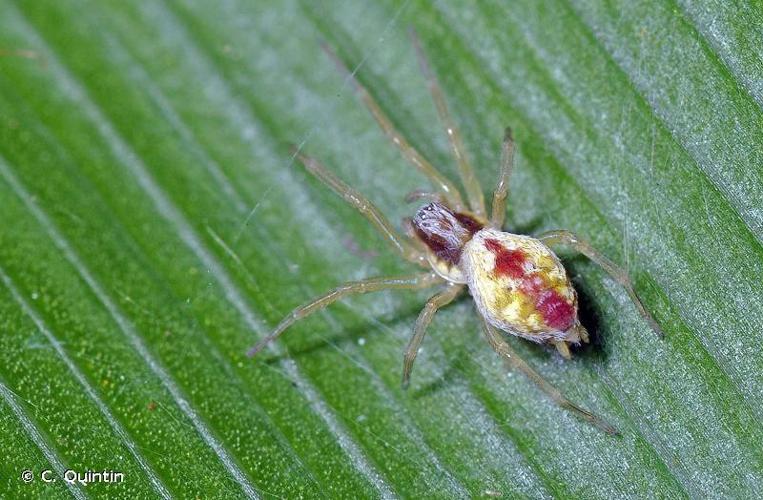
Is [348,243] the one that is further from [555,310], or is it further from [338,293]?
[555,310]

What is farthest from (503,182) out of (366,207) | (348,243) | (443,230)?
(348,243)

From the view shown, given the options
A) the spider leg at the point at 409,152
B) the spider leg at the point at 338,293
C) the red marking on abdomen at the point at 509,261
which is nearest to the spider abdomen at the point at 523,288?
the red marking on abdomen at the point at 509,261

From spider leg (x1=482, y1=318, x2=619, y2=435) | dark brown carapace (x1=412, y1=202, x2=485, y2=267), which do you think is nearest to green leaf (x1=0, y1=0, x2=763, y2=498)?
spider leg (x1=482, y1=318, x2=619, y2=435)

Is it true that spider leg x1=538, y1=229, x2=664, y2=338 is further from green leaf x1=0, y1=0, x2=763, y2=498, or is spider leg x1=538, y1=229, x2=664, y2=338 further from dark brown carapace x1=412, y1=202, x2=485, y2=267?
dark brown carapace x1=412, y1=202, x2=485, y2=267

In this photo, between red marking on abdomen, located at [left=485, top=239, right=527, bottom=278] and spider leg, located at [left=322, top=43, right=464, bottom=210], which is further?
spider leg, located at [left=322, top=43, right=464, bottom=210]

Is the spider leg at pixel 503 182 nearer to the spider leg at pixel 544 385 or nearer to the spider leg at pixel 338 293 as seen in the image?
the spider leg at pixel 338 293
